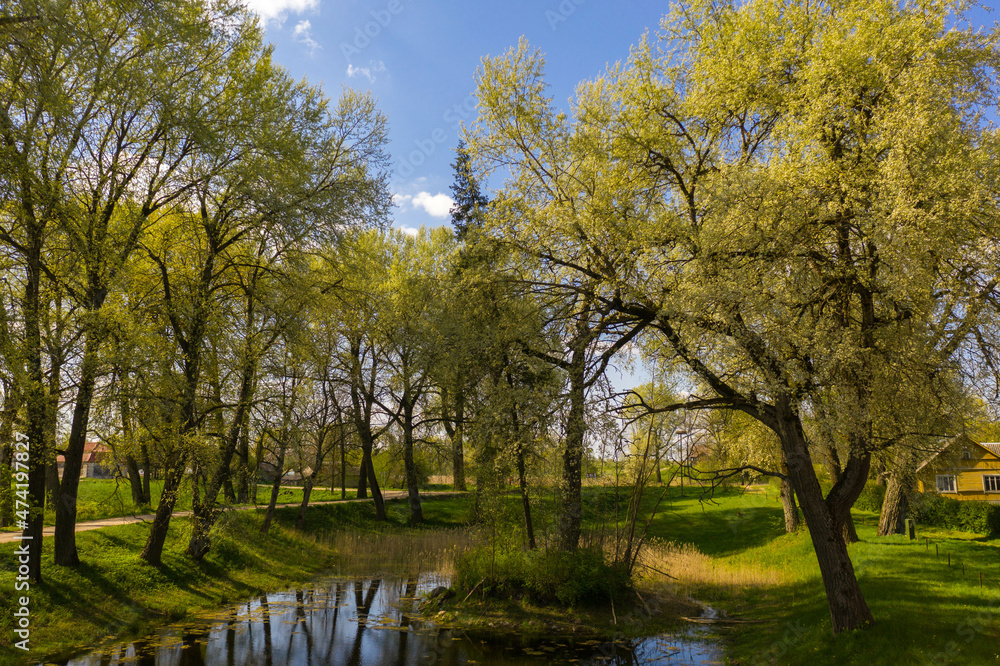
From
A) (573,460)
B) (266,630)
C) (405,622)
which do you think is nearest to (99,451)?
(266,630)

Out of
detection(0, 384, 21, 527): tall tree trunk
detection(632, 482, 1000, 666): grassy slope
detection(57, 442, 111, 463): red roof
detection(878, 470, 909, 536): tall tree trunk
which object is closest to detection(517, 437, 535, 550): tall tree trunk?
detection(632, 482, 1000, 666): grassy slope

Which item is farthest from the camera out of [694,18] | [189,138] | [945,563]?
[945,563]

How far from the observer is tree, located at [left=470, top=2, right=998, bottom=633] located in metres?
7.89

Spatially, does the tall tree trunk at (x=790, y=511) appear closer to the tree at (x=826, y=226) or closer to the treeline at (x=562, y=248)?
the treeline at (x=562, y=248)

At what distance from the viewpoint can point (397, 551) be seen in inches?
870

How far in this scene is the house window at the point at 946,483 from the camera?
1547 inches

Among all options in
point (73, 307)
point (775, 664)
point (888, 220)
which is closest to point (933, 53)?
point (888, 220)

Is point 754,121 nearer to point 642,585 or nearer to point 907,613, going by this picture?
point 907,613

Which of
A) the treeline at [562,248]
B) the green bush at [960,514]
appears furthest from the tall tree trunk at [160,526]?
the green bush at [960,514]

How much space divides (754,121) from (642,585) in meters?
11.5

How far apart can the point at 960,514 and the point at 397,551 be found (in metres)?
24.1

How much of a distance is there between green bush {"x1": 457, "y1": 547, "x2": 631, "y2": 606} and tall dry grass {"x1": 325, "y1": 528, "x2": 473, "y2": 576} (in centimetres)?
338

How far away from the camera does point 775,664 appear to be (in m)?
10.0

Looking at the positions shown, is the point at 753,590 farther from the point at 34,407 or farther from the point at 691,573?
the point at 34,407
